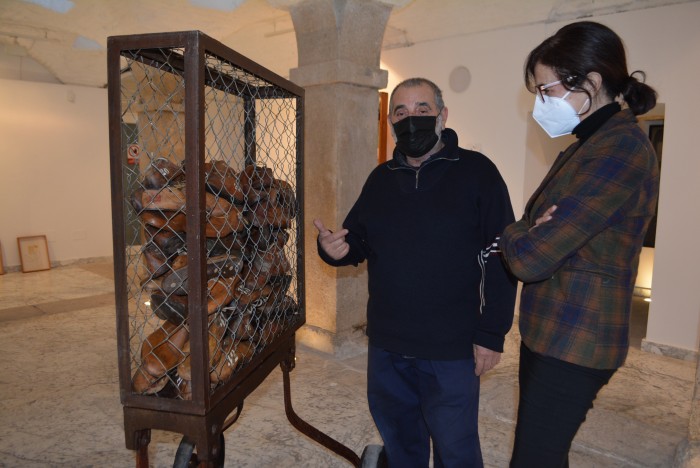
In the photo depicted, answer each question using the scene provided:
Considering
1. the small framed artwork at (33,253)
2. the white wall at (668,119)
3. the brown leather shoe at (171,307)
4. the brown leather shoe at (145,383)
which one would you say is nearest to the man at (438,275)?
the brown leather shoe at (171,307)

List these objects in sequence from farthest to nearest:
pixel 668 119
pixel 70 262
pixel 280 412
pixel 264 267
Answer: pixel 70 262
pixel 668 119
pixel 280 412
pixel 264 267

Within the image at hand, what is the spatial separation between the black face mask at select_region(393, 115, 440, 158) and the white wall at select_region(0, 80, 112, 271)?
6995 mm

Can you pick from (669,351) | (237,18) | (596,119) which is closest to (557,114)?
(596,119)

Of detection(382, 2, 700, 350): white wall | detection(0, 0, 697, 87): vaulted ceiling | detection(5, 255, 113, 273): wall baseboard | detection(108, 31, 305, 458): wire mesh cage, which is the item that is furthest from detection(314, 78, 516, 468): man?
detection(5, 255, 113, 273): wall baseboard

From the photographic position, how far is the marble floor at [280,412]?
248cm

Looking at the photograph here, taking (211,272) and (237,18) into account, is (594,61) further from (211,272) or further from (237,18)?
(237,18)

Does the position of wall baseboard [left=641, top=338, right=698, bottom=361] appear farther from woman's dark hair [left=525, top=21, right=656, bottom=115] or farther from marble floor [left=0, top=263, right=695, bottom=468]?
woman's dark hair [left=525, top=21, right=656, bottom=115]

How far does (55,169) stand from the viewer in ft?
23.8

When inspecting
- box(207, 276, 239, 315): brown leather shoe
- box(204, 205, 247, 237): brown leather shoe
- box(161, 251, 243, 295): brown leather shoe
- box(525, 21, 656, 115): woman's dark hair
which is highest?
box(525, 21, 656, 115): woman's dark hair

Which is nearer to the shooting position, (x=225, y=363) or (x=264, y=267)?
(x=225, y=363)

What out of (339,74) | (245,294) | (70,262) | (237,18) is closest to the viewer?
(245,294)

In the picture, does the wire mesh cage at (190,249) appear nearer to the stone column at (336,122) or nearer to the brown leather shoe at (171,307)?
the brown leather shoe at (171,307)

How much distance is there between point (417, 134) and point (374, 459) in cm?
112

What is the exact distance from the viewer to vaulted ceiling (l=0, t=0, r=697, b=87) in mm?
4484
